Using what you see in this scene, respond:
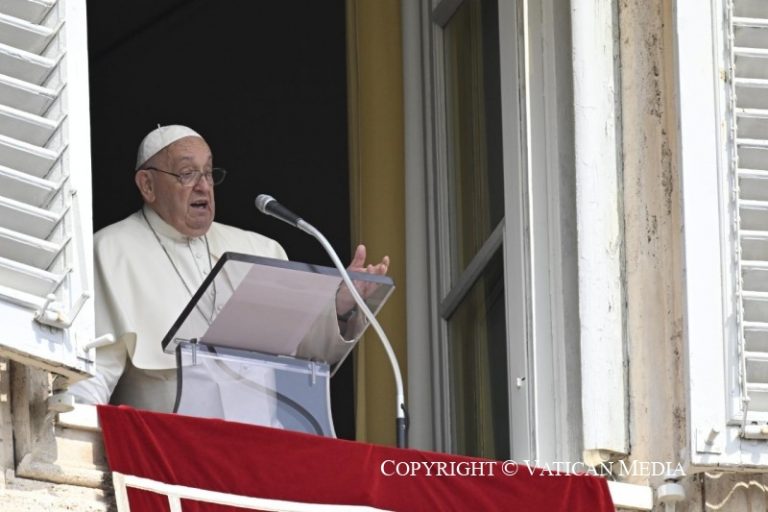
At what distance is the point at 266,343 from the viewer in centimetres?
536

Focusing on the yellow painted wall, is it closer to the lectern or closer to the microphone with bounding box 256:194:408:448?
the lectern

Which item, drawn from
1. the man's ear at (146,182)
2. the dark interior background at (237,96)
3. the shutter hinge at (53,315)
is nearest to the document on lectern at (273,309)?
the shutter hinge at (53,315)

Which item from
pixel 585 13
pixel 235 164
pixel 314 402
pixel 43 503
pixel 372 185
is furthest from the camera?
pixel 235 164

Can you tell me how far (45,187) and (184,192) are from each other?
1.52 metres

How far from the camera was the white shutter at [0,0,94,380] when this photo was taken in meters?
4.80

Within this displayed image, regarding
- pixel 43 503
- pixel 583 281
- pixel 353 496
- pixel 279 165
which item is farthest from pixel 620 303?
pixel 279 165

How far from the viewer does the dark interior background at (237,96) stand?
840 centimetres

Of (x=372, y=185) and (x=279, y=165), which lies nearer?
(x=372, y=185)

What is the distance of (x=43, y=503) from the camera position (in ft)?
15.9

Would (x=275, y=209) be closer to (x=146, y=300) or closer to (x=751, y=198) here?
→ (x=146, y=300)

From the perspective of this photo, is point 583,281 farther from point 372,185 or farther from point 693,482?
point 372,185

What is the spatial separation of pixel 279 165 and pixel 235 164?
0.51ft

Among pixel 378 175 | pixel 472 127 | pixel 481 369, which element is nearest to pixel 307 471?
pixel 481 369

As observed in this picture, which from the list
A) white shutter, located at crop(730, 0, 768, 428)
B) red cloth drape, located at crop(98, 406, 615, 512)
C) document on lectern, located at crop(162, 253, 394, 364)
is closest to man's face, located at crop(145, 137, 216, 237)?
document on lectern, located at crop(162, 253, 394, 364)
